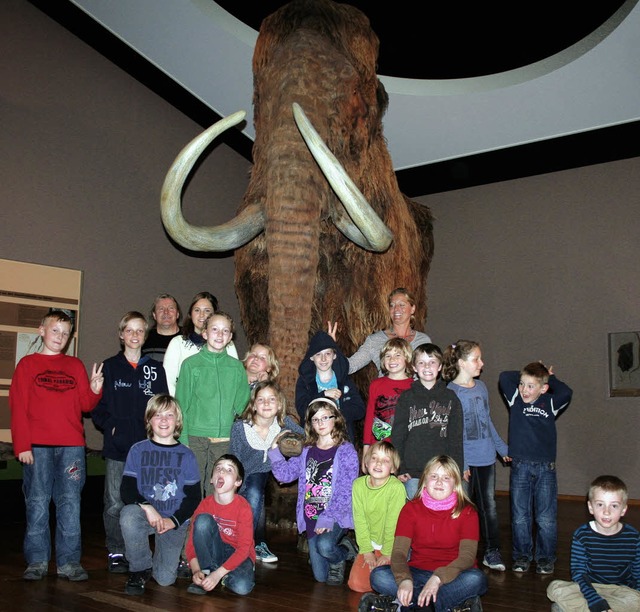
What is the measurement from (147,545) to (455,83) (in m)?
4.96

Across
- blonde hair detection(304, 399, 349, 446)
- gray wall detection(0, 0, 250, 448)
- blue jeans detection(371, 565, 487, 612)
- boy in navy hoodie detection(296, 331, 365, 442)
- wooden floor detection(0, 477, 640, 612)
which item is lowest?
wooden floor detection(0, 477, 640, 612)

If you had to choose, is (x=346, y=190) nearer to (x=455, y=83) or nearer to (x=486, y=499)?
(x=486, y=499)

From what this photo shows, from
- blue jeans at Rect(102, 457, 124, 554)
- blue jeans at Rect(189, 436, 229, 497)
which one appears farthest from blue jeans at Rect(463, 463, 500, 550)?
blue jeans at Rect(102, 457, 124, 554)

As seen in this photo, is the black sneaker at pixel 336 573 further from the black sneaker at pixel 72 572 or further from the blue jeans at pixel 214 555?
the black sneaker at pixel 72 572

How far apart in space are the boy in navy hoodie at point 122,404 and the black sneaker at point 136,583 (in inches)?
21.9

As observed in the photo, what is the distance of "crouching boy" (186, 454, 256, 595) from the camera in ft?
11.0

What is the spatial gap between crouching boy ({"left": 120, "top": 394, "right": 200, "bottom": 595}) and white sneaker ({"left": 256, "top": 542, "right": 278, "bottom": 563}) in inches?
21.6

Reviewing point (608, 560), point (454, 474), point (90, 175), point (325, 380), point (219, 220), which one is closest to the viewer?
point (608, 560)

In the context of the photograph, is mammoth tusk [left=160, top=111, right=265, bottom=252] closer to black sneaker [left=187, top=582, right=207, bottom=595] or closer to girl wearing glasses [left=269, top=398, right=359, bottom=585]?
girl wearing glasses [left=269, top=398, right=359, bottom=585]

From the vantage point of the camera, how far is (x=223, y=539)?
3508mm

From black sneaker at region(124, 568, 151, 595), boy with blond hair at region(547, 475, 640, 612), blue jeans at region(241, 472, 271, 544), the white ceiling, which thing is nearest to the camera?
boy with blond hair at region(547, 475, 640, 612)

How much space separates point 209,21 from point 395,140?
2128 mm

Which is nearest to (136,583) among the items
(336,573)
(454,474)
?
(336,573)

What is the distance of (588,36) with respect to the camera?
20.1 feet
